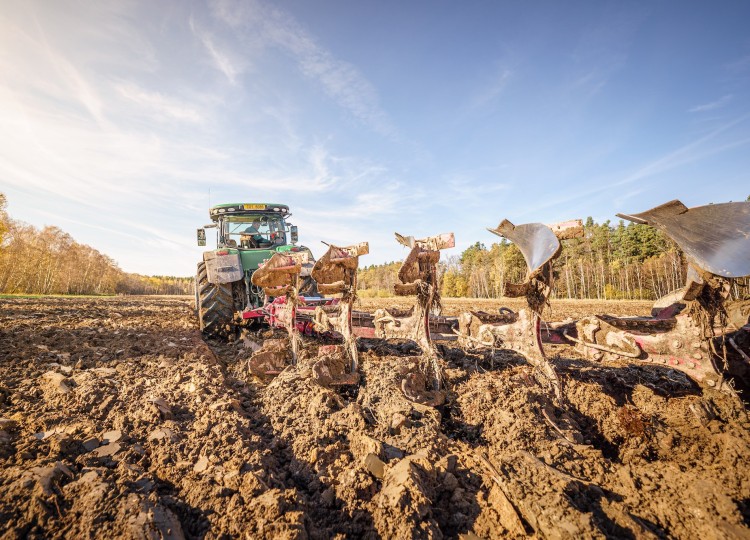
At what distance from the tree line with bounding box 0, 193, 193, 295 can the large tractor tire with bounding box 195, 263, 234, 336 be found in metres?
36.1

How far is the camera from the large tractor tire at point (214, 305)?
19.1ft

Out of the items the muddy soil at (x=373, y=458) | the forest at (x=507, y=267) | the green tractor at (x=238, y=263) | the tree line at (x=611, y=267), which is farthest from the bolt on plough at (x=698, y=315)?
the tree line at (x=611, y=267)

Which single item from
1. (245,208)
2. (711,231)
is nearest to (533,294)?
(711,231)

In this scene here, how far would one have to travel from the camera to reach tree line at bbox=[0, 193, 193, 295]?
37.7 metres

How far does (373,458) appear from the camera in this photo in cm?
209

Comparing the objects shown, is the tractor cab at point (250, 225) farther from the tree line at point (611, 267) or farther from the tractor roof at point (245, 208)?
the tree line at point (611, 267)

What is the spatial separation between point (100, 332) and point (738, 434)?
795 centimetres

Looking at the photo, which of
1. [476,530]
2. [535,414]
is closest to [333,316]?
[535,414]

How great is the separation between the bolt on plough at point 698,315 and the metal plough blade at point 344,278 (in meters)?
2.06

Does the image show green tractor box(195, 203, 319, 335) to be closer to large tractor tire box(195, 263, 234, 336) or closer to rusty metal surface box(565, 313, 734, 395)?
large tractor tire box(195, 263, 234, 336)

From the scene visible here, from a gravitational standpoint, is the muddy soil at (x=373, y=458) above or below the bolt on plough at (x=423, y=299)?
below

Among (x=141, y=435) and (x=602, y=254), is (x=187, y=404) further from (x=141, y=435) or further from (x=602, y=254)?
(x=602, y=254)

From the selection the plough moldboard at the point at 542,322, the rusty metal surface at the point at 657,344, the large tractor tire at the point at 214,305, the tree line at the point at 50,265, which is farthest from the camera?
the tree line at the point at 50,265

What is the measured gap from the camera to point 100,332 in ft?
19.8
